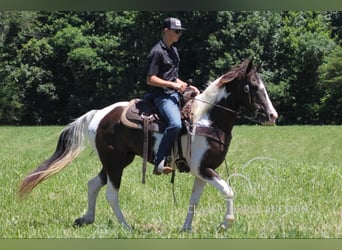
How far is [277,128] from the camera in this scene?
2761 centimetres

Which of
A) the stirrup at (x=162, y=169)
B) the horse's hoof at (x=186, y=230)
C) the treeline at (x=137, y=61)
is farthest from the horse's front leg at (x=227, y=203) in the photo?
the treeline at (x=137, y=61)

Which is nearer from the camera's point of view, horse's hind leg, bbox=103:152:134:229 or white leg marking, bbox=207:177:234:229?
white leg marking, bbox=207:177:234:229

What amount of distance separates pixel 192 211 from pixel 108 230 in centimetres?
91

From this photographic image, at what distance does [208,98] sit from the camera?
6.34 metres

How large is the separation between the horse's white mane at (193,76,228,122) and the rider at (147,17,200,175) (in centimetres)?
22

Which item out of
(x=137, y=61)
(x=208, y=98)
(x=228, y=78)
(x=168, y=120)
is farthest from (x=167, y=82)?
(x=137, y=61)

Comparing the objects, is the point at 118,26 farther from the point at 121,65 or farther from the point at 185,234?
the point at 185,234

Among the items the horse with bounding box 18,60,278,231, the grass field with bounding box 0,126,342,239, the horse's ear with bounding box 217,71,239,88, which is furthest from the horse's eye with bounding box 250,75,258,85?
the grass field with bounding box 0,126,342,239

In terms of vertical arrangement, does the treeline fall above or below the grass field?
below

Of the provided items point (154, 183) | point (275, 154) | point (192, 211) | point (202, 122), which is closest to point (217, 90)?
point (202, 122)

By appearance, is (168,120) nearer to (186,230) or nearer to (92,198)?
(186,230)

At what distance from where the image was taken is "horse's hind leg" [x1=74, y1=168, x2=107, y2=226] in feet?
21.7

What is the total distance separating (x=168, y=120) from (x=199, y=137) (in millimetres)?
369

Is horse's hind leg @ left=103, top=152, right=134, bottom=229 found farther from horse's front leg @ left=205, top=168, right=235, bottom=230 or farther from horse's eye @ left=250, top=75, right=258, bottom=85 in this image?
horse's eye @ left=250, top=75, right=258, bottom=85
